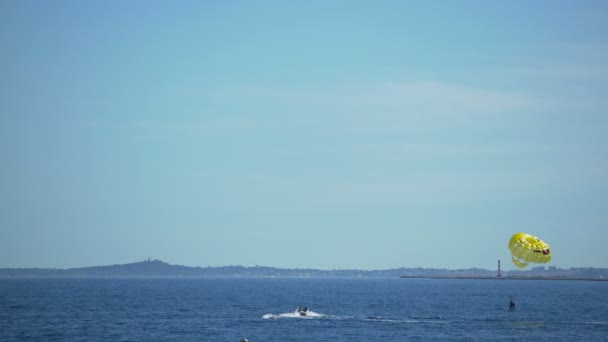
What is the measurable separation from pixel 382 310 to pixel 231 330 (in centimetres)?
3726

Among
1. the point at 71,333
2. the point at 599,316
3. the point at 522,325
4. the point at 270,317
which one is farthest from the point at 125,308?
the point at 599,316

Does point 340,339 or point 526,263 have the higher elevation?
point 526,263

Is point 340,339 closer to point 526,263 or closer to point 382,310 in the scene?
point 526,263

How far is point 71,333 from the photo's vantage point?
73938mm

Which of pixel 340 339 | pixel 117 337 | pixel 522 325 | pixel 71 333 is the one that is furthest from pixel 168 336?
pixel 522 325

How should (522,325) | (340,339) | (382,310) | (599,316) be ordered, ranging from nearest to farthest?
(340,339) < (522,325) < (599,316) < (382,310)

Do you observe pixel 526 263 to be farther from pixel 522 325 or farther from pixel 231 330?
pixel 231 330

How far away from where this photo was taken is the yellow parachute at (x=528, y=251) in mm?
86125

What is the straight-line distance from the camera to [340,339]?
229 ft

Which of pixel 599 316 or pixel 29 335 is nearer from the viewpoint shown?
pixel 29 335

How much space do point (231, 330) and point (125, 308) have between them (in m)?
37.9

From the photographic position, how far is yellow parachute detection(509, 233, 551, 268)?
283 feet

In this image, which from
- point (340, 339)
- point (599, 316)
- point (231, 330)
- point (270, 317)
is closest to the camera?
point (340, 339)

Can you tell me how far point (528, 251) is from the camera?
86.6 meters
